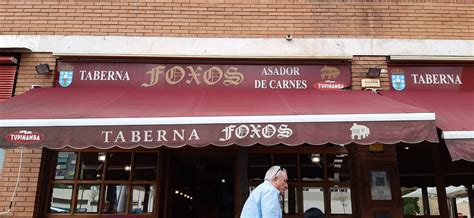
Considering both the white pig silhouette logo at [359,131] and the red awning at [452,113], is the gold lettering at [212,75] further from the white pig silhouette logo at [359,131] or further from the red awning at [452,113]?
the white pig silhouette logo at [359,131]

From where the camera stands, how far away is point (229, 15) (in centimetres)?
721

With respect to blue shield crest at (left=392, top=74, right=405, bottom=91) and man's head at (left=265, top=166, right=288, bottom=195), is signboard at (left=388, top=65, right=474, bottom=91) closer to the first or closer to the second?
blue shield crest at (left=392, top=74, right=405, bottom=91)

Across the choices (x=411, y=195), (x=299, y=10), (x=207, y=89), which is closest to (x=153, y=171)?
(x=207, y=89)

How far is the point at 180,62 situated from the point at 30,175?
8.81 feet

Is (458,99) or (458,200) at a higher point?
(458,99)

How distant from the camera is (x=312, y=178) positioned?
267 inches

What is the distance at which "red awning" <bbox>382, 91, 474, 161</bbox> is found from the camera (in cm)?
496

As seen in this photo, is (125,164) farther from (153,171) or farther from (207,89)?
(207,89)

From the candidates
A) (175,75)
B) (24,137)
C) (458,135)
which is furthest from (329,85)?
(24,137)

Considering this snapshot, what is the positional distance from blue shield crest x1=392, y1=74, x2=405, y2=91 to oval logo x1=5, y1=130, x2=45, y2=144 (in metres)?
4.99

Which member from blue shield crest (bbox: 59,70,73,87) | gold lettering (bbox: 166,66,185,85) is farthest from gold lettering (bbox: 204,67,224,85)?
blue shield crest (bbox: 59,70,73,87)

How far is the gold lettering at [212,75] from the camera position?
6.89 m

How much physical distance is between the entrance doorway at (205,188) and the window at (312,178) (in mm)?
1532

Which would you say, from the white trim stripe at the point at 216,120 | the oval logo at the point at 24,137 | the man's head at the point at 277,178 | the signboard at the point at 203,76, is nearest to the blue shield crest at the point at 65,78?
the signboard at the point at 203,76
